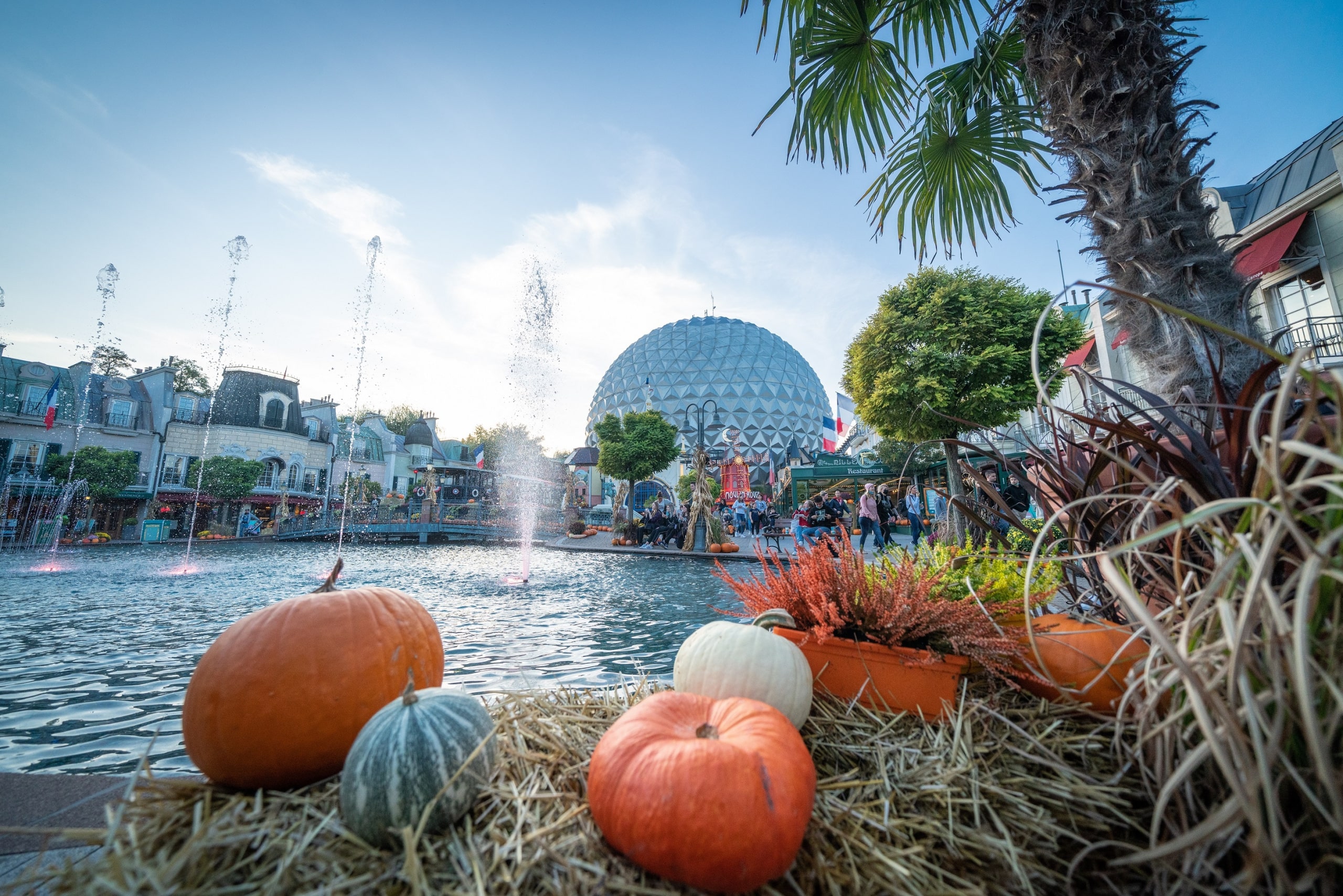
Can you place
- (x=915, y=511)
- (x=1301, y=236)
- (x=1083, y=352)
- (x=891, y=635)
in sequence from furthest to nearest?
(x=1083, y=352) < (x=915, y=511) < (x=1301, y=236) < (x=891, y=635)

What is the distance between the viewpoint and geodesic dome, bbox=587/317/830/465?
51875 mm

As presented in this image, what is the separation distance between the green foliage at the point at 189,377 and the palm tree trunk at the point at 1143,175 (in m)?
46.3

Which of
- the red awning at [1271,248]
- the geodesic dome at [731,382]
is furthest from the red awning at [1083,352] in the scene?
the geodesic dome at [731,382]

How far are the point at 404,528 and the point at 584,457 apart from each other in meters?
17.7

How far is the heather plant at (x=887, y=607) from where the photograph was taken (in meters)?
1.51

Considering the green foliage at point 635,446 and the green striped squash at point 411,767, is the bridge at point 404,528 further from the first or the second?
the green striped squash at point 411,767

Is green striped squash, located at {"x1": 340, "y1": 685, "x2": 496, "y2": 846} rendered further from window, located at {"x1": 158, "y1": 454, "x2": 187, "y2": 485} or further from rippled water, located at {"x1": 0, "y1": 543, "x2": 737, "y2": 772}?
window, located at {"x1": 158, "y1": 454, "x2": 187, "y2": 485}

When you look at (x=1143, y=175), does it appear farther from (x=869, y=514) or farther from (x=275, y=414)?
(x=275, y=414)

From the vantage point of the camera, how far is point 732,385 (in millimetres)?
52844

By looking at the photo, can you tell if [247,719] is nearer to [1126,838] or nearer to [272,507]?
[1126,838]

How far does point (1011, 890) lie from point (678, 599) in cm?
671

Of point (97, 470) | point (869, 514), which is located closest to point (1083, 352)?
point (869, 514)

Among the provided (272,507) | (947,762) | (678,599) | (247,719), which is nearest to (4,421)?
(272,507)

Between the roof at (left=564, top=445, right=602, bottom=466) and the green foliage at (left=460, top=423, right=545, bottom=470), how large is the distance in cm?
877
